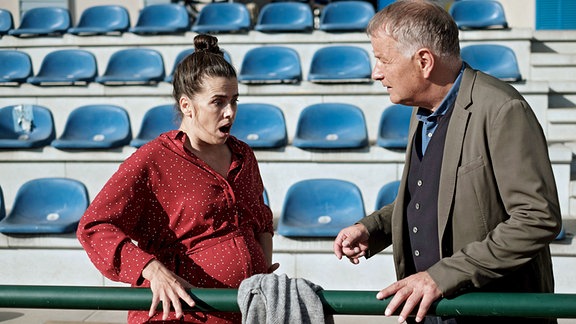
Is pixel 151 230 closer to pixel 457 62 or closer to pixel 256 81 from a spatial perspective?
pixel 457 62

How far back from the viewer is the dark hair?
1882 millimetres

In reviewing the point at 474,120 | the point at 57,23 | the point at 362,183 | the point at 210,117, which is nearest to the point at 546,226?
the point at 474,120

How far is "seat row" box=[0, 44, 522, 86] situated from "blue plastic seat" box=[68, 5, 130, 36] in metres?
0.77

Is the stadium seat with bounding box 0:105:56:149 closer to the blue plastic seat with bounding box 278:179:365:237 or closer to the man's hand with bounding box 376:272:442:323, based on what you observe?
the blue plastic seat with bounding box 278:179:365:237

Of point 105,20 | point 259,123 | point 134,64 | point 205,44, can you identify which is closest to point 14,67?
point 134,64

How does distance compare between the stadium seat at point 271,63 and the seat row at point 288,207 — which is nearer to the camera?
the seat row at point 288,207

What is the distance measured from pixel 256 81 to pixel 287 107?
0.50 m

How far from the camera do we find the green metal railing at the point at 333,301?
130cm

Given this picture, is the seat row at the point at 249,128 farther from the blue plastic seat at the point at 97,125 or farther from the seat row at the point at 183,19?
the seat row at the point at 183,19

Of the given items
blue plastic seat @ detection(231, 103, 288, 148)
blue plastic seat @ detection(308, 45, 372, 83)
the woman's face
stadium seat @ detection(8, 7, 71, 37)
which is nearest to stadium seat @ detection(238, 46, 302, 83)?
blue plastic seat @ detection(308, 45, 372, 83)

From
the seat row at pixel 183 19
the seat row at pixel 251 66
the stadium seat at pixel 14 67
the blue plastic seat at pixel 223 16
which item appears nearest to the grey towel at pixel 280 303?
the seat row at pixel 251 66

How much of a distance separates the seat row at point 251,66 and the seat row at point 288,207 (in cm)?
187

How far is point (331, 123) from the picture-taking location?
5395mm

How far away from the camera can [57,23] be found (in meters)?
8.32
